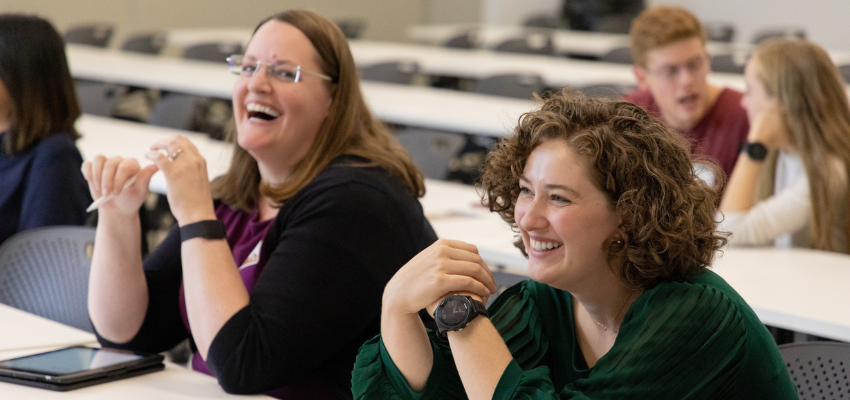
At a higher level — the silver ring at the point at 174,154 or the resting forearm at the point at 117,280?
the silver ring at the point at 174,154

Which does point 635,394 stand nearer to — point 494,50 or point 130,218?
point 130,218

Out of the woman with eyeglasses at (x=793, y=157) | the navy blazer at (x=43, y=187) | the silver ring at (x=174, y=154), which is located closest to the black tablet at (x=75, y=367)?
the silver ring at (x=174, y=154)

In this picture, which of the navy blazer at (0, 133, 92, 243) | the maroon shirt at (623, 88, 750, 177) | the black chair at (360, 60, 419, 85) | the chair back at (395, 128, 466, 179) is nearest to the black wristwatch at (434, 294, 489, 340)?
the navy blazer at (0, 133, 92, 243)

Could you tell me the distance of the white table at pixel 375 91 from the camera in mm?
4668

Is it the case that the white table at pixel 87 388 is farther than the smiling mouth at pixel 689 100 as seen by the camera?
No

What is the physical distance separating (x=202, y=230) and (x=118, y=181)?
0.85 ft

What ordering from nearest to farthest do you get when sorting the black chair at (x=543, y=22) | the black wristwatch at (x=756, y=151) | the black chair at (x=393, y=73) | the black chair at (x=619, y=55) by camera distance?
the black wristwatch at (x=756, y=151) < the black chair at (x=393, y=73) < the black chair at (x=619, y=55) < the black chair at (x=543, y=22)

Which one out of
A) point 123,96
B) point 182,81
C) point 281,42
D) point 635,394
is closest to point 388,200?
point 281,42

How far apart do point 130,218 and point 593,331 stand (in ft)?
3.43

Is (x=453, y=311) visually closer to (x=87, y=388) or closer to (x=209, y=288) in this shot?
(x=209, y=288)

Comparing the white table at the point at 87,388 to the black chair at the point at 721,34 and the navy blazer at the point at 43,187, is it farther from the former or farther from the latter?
the black chair at the point at 721,34

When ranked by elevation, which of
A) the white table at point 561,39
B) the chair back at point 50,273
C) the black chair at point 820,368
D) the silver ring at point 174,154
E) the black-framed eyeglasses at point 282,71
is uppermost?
the black-framed eyeglasses at point 282,71

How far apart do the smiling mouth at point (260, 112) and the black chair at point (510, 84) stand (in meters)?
3.81

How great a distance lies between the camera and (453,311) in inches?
53.0
